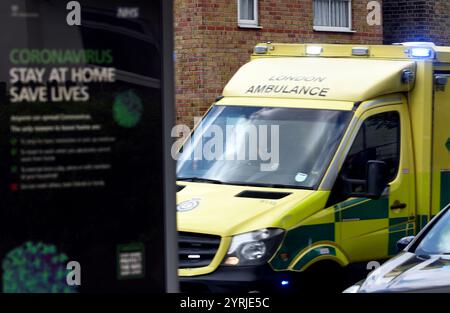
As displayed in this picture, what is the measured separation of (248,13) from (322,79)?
9404 mm

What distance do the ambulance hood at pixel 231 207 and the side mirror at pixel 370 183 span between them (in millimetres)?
375

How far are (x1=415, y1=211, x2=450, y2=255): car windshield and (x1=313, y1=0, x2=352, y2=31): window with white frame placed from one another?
39.4ft

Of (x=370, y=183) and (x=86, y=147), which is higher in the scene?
(x=86, y=147)

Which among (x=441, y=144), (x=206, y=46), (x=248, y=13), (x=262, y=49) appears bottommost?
(x=441, y=144)

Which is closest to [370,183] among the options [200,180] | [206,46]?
[200,180]

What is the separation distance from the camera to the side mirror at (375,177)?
8.45m

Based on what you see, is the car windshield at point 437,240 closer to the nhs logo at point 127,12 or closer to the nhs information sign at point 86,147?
the nhs information sign at point 86,147

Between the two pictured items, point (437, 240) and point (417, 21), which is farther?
point (417, 21)

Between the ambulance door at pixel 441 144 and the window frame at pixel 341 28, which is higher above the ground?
the window frame at pixel 341 28

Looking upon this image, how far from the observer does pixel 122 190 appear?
3857mm

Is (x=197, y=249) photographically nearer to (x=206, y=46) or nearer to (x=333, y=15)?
(x=206, y=46)

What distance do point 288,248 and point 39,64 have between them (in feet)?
15.0

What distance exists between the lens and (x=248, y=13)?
18.4m

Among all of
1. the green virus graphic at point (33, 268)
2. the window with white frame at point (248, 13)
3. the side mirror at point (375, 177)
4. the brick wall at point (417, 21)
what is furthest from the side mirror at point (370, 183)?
the brick wall at point (417, 21)
